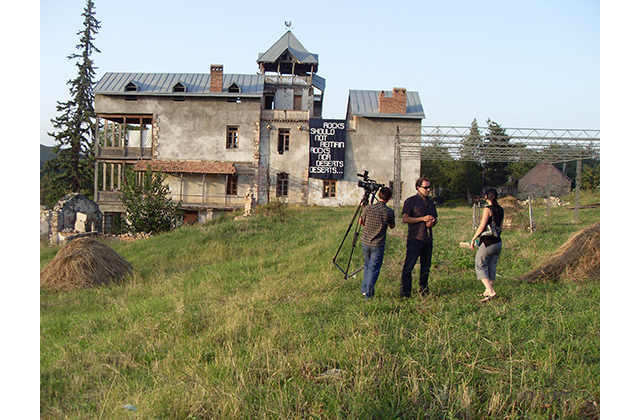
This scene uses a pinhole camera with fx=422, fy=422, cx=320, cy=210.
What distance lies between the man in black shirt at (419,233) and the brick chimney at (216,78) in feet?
81.8

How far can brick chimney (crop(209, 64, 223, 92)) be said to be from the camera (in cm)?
2828

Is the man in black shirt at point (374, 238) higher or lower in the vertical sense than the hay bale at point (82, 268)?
higher

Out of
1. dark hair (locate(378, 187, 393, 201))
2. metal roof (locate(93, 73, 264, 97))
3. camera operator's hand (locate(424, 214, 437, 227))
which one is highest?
metal roof (locate(93, 73, 264, 97))

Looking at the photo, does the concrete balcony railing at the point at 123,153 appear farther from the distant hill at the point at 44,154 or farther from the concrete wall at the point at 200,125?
the distant hill at the point at 44,154

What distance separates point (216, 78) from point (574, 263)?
26.0 metres

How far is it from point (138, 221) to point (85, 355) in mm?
14330

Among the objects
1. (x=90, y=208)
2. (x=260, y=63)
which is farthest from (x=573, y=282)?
(x=260, y=63)

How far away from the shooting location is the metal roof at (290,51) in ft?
97.7

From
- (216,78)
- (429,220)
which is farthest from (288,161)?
(429,220)

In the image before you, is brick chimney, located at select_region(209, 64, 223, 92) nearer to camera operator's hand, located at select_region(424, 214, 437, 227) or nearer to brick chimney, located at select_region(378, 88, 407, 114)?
brick chimney, located at select_region(378, 88, 407, 114)

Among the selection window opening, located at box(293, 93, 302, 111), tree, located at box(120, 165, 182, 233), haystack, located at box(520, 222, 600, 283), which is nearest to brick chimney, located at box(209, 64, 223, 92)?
window opening, located at box(293, 93, 302, 111)

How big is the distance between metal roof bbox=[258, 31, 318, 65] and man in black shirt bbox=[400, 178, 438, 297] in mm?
25703

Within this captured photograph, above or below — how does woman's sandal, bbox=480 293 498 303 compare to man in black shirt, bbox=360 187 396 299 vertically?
below

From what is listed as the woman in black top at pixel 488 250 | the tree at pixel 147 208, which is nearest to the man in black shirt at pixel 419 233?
the woman in black top at pixel 488 250
